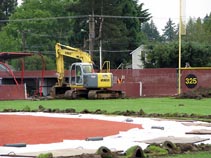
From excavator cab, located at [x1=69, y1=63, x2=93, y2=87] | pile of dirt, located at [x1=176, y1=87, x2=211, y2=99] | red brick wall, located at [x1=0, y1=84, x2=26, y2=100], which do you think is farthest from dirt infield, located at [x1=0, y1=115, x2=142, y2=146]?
excavator cab, located at [x1=69, y1=63, x2=93, y2=87]

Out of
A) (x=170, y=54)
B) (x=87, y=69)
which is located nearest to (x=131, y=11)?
(x=170, y=54)

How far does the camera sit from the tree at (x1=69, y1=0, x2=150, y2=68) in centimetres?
8175

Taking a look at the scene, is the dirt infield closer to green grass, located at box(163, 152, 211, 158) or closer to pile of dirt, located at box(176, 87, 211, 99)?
green grass, located at box(163, 152, 211, 158)

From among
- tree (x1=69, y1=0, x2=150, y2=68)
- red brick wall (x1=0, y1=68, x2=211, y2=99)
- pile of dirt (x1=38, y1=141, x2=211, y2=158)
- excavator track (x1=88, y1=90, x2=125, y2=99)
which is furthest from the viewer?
tree (x1=69, y1=0, x2=150, y2=68)

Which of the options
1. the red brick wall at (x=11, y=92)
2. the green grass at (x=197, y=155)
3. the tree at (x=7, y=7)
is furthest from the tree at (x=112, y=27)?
the green grass at (x=197, y=155)

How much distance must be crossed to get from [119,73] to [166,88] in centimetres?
603

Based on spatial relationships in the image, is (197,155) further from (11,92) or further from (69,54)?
(69,54)

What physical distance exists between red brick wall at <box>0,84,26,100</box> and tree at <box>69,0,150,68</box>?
3109cm

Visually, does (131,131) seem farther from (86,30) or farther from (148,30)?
(148,30)

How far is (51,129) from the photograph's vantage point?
61.4 feet

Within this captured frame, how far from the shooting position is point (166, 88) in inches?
1941

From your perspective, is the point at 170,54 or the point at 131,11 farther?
the point at 131,11

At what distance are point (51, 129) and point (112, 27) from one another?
6591 cm

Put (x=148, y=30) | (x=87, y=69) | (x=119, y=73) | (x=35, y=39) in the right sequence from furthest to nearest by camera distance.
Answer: (x=148, y=30) < (x=35, y=39) < (x=119, y=73) < (x=87, y=69)
